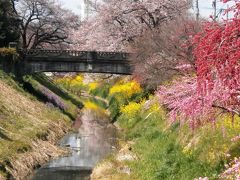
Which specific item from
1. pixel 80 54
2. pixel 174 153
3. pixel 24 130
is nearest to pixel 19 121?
pixel 24 130

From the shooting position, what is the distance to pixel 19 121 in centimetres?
Answer: 2891

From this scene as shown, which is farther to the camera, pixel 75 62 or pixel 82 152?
pixel 75 62

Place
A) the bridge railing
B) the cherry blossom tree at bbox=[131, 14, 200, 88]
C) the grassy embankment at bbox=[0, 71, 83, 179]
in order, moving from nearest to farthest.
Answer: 1. the grassy embankment at bbox=[0, 71, 83, 179]
2. the cherry blossom tree at bbox=[131, 14, 200, 88]
3. the bridge railing

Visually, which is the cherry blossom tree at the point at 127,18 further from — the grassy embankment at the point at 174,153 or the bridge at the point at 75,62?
the grassy embankment at the point at 174,153

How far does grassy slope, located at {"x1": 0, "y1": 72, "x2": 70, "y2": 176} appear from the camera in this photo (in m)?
22.4

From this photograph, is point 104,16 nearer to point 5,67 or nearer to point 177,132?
point 5,67

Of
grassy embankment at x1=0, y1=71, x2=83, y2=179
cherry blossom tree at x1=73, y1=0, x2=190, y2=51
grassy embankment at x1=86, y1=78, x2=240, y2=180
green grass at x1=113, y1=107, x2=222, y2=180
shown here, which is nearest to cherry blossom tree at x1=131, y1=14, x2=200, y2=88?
grassy embankment at x1=86, y1=78, x2=240, y2=180

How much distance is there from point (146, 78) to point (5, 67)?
52.4 feet

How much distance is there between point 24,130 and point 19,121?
191cm

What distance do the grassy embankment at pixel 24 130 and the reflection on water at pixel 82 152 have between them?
2.22ft

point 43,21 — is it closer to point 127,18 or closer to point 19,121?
point 127,18

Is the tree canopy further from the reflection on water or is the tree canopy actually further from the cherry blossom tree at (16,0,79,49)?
the reflection on water

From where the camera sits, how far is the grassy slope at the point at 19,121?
73.5ft

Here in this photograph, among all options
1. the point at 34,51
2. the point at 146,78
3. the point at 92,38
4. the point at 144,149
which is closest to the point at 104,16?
the point at 92,38
